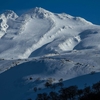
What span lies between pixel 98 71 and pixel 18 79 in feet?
67.3

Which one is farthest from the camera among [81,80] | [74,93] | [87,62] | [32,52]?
[32,52]

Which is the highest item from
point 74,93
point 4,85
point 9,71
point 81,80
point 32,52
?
point 32,52

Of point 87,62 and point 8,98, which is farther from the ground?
point 87,62

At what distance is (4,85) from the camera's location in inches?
3265

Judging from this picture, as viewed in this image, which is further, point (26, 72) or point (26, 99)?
point (26, 72)

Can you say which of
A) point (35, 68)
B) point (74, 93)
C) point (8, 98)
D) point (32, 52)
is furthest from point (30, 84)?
point (32, 52)

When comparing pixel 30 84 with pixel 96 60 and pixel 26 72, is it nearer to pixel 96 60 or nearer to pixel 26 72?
pixel 26 72

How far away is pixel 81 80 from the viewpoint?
72.8m

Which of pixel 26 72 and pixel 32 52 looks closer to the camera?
pixel 26 72

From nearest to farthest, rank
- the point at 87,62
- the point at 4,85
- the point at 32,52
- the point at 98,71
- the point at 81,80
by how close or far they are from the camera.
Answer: the point at 81,80 → the point at 98,71 → the point at 4,85 → the point at 87,62 → the point at 32,52

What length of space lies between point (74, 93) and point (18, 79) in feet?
83.3

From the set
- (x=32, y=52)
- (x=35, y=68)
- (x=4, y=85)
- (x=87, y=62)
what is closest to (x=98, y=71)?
(x=87, y=62)

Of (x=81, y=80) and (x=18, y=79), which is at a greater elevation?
(x=18, y=79)

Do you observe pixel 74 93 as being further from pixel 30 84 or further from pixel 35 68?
pixel 35 68
